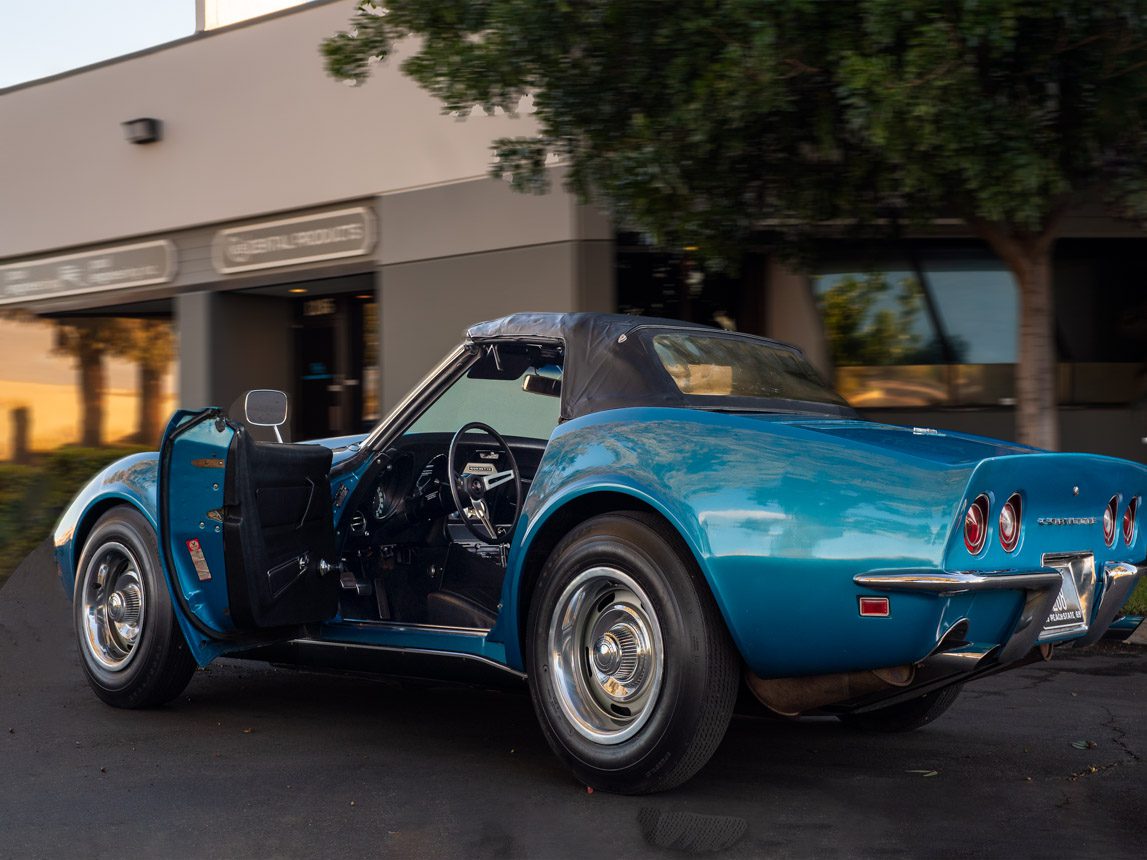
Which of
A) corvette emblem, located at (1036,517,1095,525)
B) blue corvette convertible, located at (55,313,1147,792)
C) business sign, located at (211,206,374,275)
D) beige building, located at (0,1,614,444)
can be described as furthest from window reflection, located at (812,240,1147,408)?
corvette emblem, located at (1036,517,1095,525)

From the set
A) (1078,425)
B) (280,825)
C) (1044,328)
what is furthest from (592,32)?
(1078,425)

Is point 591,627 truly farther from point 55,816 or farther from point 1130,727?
point 1130,727

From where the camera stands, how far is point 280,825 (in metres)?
3.85

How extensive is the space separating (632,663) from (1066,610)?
51.0 inches

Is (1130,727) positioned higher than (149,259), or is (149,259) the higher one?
(149,259)

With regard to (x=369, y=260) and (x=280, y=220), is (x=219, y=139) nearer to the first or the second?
(x=280, y=220)

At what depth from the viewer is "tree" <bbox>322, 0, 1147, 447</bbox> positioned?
7027mm

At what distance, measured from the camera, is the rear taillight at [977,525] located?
3691mm

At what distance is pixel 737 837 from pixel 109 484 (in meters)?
3.34

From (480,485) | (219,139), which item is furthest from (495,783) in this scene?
(219,139)

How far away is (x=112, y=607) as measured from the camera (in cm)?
570

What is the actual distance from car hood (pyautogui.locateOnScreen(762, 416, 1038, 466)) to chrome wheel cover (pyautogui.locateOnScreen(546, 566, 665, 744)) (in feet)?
2.44

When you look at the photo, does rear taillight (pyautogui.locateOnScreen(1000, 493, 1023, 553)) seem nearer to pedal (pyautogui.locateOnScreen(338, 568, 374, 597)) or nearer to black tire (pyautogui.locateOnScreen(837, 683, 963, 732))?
black tire (pyautogui.locateOnScreen(837, 683, 963, 732))

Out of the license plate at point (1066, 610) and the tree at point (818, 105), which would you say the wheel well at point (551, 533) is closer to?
the license plate at point (1066, 610)
